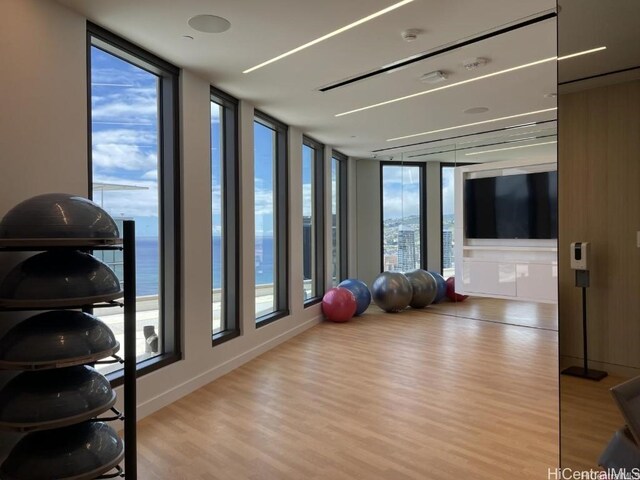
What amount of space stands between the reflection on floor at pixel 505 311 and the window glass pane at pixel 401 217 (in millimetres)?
1309

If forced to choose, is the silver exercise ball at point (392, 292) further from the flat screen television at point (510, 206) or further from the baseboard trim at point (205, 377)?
the baseboard trim at point (205, 377)

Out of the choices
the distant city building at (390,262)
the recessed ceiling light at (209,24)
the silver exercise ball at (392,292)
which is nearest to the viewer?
the recessed ceiling light at (209,24)

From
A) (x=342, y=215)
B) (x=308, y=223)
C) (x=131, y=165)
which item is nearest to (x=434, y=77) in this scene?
(x=131, y=165)

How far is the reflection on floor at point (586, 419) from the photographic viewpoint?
1.84m

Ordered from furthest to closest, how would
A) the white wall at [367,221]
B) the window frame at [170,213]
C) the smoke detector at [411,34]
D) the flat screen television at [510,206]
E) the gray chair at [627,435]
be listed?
the white wall at [367,221] → the flat screen television at [510,206] → the window frame at [170,213] → the smoke detector at [411,34] → the gray chair at [627,435]

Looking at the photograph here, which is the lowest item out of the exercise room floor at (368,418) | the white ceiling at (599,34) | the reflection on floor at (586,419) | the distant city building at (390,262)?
the exercise room floor at (368,418)

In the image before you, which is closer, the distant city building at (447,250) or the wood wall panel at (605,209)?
the wood wall panel at (605,209)

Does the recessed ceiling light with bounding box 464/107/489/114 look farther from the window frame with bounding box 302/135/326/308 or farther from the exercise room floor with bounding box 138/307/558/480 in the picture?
the exercise room floor with bounding box 138/307/558/480

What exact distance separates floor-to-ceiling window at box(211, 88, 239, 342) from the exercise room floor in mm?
702

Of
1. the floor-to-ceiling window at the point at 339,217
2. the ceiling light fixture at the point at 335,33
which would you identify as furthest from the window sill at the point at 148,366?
the floor-to-ceiling window at the point at 339,217

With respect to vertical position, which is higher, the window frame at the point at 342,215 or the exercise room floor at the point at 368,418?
the window frame at the point at 342,215

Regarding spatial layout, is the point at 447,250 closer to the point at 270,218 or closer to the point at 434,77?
the point at 270,218

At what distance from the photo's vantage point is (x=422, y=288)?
27.9ft

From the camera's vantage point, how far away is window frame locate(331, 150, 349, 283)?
9062 mm
